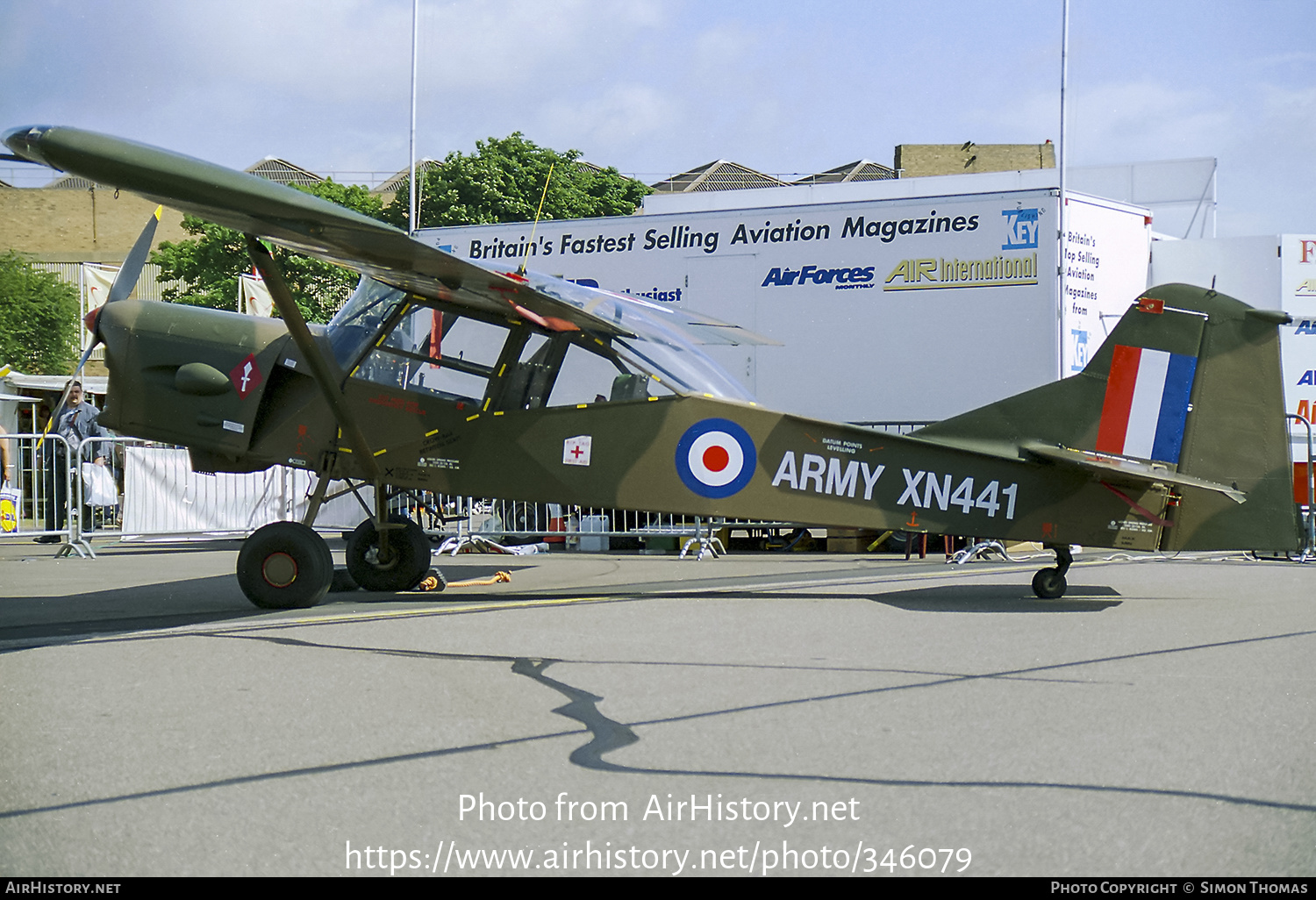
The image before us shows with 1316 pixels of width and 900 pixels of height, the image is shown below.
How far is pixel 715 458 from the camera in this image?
8008mm

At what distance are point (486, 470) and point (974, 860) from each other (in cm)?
586

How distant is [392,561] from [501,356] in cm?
196

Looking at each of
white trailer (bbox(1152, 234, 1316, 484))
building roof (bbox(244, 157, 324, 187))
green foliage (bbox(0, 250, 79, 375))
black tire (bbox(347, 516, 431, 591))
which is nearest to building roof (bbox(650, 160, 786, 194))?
building roof (bbox(244, 157, 324, 187))

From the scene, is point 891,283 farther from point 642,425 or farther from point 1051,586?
point 642,425

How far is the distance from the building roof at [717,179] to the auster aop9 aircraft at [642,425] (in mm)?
59277

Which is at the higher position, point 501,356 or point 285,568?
point 501,356

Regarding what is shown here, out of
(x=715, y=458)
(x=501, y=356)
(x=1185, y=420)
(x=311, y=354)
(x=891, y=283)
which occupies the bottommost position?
(x=715, y=458)

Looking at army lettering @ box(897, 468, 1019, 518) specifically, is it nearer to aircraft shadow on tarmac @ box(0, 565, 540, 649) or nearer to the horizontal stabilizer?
the horizontal stabilizer

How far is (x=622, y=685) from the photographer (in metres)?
4.87

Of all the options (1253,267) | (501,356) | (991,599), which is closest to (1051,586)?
(991,599)

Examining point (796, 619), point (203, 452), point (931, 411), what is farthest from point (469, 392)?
point (931, 411)

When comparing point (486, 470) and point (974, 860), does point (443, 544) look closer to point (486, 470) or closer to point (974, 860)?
point (486, 470)

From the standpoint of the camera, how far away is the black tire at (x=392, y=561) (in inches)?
355

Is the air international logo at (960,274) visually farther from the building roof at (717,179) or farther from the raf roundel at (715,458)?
the building roof at (717,179)
